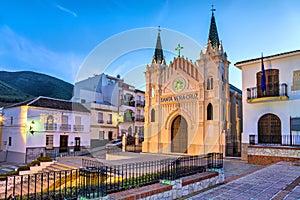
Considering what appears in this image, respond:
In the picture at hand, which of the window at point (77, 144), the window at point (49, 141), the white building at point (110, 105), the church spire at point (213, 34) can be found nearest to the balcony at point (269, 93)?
the church spire at point (213, 34)

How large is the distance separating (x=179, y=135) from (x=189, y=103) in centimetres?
296

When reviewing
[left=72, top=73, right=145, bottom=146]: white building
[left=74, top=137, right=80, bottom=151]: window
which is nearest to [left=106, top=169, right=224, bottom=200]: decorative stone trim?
[left=74, top=137, right=80, bottom=151]: window

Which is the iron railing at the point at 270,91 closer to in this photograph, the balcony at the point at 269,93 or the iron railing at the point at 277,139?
the balcony at the point at 269,93

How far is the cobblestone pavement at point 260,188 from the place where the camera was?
556 cm

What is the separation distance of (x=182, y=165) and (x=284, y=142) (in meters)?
8.55

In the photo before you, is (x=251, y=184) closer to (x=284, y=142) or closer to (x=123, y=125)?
(x=284, y=142)

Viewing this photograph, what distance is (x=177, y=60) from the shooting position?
2005 centimetres

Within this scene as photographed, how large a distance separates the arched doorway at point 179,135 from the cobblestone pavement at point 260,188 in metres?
10.7

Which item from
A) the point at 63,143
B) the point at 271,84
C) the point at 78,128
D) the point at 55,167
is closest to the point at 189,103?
the point at 271,84

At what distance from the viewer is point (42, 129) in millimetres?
22078

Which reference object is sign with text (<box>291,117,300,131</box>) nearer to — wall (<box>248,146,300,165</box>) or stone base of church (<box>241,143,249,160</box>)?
wall (<box>248,146,300,165</box>)

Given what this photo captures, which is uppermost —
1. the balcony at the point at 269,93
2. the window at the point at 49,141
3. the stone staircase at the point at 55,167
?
the balcony at the point at 269,93

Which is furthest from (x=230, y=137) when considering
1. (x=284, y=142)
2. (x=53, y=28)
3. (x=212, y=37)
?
(x=53, y=28)

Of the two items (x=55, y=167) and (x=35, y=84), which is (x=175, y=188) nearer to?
(x=55, y=167)
